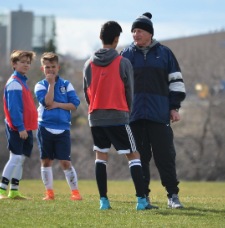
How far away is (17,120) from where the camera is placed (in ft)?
17.7

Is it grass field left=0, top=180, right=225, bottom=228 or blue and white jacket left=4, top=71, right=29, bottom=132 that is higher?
blue and white jacket left=4, top=71, right=29, bottom=132

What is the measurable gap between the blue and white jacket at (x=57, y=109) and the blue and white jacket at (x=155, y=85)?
3.72ft

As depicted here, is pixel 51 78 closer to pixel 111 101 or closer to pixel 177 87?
pixel 111 101

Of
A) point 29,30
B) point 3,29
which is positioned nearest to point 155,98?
point 29,30

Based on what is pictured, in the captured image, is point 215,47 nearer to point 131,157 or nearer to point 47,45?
point 47,45

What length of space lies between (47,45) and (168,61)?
34538mm

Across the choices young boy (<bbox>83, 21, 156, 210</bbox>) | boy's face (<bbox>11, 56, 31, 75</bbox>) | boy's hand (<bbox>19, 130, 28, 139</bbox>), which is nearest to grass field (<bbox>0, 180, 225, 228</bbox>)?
young boy (<bbox>83, 21, 156, 210</bbox>)

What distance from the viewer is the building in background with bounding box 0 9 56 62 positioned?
125 ft

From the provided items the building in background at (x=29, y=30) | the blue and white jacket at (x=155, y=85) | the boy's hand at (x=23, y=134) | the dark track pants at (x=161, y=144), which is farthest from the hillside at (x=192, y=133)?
the blue and white jacket at (x=155, y=85)

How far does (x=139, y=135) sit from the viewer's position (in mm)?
4727

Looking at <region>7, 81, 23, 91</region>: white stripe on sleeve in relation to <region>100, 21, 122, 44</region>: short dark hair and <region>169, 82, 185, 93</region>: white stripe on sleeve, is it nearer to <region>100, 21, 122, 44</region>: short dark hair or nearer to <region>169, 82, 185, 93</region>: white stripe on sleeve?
<region>100, 21, 122, 44</region>: short dark hair

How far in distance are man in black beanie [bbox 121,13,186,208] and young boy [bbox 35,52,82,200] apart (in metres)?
1.10

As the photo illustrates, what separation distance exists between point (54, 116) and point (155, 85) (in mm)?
1462

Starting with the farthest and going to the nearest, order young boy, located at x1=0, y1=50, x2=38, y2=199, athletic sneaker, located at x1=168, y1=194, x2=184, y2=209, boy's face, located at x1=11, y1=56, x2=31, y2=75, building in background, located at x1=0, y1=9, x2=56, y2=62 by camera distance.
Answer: building in background, located at x1=0, y1=9, x2=56, y2=62 → boy's face, located at x1=11, y1=56, x2=31, y2=75 → young boy, located at x1=0, y1=50, x2=38, y2=199 → athletic sneaker, located at x1=168, y1=194, x2=184, y2=209
